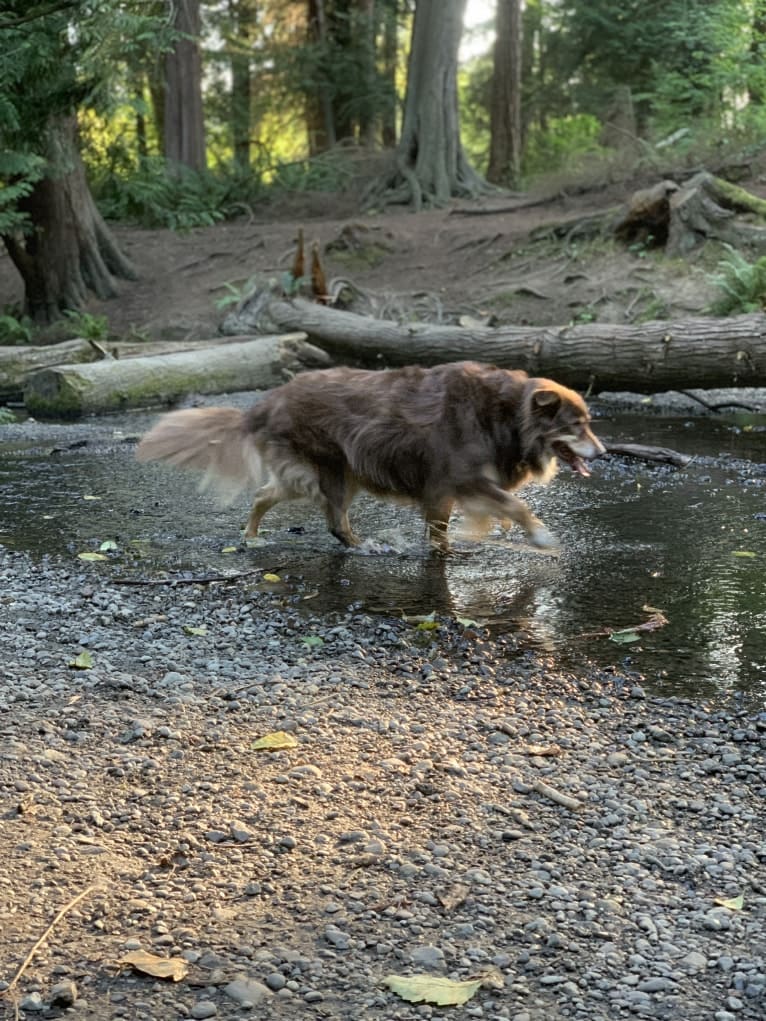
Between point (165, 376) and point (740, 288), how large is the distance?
8.23 m

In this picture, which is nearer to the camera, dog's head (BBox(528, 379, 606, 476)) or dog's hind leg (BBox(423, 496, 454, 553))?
dog's head (BBox(528, 379, 606, 476))

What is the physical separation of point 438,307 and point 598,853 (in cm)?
1593

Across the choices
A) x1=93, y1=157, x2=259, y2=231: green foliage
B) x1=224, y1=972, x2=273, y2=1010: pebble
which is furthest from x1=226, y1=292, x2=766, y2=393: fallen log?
x1=93, y1=157, x2=259, y2=231: green foliage

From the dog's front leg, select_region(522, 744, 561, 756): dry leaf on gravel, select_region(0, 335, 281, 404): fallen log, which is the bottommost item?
select_region(522, 744, 561, 756): dry leaf on gravel

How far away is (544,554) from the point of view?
8.23 metres

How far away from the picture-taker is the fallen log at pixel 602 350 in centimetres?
1255

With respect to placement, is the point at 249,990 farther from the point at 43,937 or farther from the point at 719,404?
the point at 719,404

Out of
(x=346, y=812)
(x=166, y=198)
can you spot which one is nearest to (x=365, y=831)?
(x=346, y=812)

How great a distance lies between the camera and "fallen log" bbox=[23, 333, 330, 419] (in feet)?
47.0

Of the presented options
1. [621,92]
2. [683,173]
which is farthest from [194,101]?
[683,173]

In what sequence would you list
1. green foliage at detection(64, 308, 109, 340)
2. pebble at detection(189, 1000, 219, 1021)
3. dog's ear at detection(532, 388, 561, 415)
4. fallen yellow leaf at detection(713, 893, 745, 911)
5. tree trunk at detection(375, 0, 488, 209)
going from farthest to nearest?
tree trunk at detection(375, 0, 488, 209), green foliage at detection(64, 308, 109, 340), dog's ear at detection(532, 388, 561, 415), fallen yellow leaf at detection(713, 893, 745, 911), pebble at detection(189, 1000, 219, 1021)

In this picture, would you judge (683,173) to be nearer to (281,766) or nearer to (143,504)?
(143,504)

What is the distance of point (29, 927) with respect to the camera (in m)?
3.55

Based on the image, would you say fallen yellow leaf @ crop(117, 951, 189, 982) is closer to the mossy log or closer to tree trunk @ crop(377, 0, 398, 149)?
the mossy log
